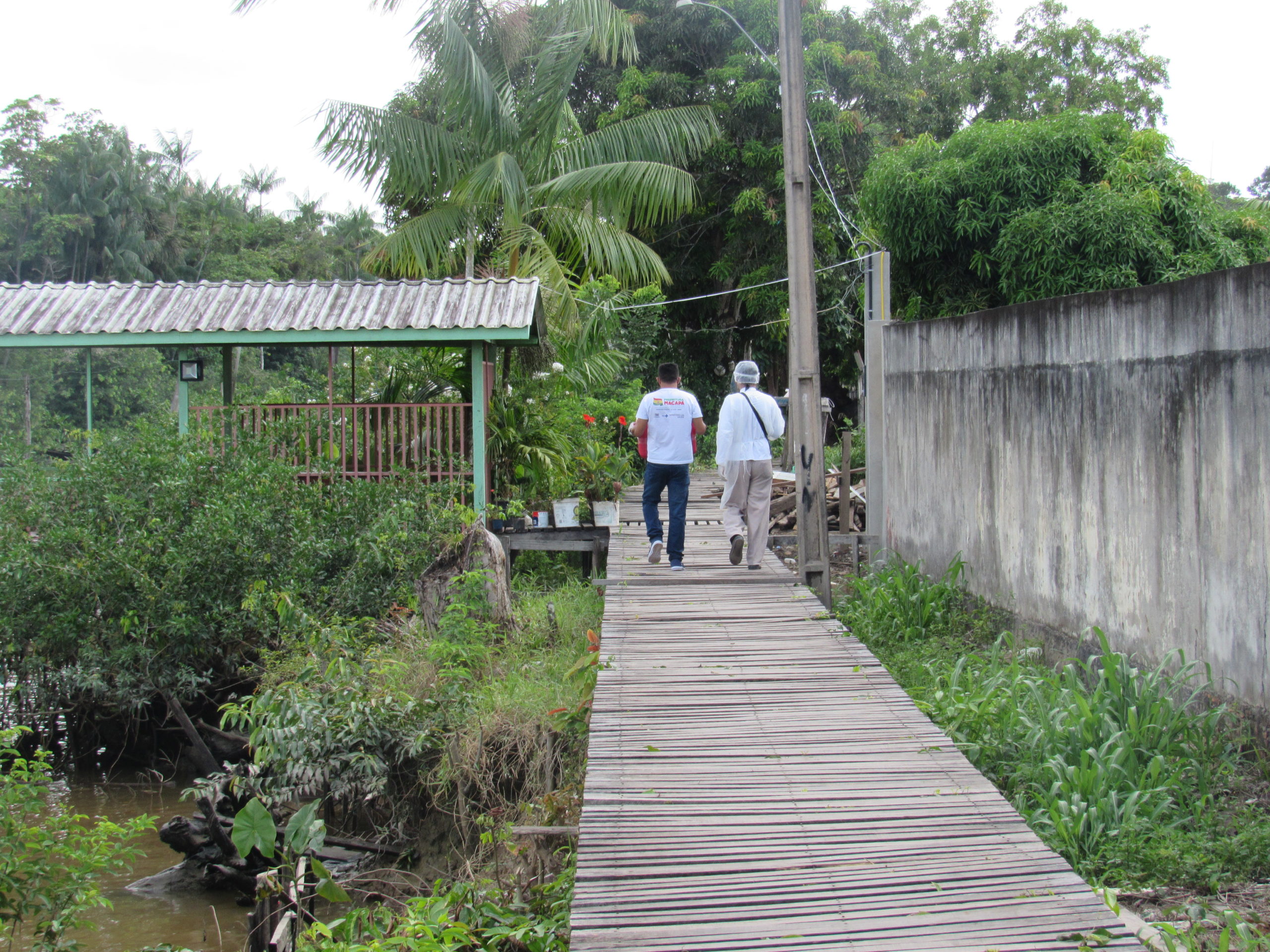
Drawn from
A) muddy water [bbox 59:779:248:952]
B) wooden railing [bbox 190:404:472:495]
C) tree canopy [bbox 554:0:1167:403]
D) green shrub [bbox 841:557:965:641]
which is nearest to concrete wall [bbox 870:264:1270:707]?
green shrub [bbox 841:557:965:641]

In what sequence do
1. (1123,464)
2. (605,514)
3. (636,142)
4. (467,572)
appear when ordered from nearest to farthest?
(1123,464) → (467,572) → (605,514) → (636,142)

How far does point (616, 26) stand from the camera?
1553 cm

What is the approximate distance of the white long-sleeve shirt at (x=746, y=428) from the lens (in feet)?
26.7

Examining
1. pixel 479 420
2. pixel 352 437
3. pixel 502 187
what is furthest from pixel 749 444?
pixel 502 187

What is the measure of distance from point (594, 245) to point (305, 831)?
1239 cm

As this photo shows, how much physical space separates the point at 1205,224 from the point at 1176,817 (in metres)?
12.5

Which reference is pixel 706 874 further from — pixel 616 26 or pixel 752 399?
pixel 616 26

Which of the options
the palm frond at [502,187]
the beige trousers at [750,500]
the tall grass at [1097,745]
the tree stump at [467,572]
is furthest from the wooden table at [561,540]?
the tall grass at [1097,745]

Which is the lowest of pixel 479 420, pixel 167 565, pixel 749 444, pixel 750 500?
pixel 167 565

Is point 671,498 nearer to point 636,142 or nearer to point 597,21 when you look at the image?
point 597,21

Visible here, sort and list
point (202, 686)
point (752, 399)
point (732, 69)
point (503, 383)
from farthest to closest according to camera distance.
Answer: point (732, 69) < point (503, 383) < point (202, 686) < point (752, 399)

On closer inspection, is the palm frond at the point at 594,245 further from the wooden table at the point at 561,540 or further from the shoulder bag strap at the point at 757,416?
the shoulder bag strap at the point at 757,416

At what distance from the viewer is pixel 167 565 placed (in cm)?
841

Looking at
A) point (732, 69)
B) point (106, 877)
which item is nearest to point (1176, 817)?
point (106, 877)
